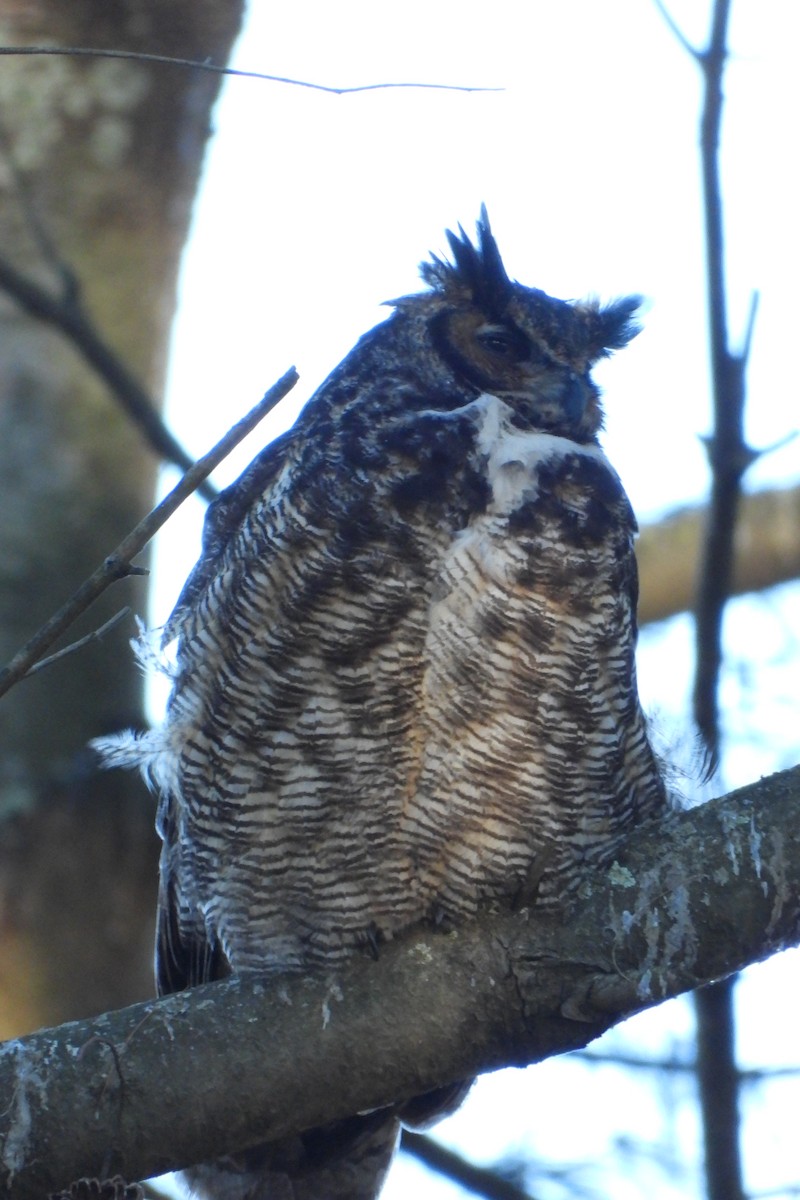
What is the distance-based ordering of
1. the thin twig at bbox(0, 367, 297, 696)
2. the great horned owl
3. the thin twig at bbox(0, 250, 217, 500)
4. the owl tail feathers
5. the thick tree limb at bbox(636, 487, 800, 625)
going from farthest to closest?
the thick tree limb at bbox(636, 487, 800, 625)
the thin twig at bbox(0, 250, 217, 500)
the owl tail feathers
the great horned owl
the thin twig at bbox(0, 367, 297, 696)

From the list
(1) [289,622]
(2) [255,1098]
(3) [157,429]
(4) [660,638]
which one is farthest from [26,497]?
(4) [660,638]

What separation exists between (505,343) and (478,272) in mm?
216

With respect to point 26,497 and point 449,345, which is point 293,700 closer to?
point 449,345

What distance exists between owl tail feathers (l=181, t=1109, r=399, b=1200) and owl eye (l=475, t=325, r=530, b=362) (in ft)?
5.01

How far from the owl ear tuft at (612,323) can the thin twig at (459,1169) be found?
5.57 feet

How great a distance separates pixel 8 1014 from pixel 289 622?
1.25 m

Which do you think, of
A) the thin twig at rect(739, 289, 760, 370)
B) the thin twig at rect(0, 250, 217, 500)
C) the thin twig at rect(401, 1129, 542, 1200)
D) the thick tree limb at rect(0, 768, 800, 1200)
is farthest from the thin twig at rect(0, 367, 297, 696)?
the thin twig at rect(401, 1129, 542, 1200)

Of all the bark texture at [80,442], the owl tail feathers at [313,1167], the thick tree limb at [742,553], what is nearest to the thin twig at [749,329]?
the bark texture at [80,442]

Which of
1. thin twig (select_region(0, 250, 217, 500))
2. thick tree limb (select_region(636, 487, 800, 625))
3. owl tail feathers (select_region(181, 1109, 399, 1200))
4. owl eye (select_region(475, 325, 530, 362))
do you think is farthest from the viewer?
thick tree limb (select_region(636, 487, 800, 625))

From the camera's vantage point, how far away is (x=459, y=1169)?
3.03m

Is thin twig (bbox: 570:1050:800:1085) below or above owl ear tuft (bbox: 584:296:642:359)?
below


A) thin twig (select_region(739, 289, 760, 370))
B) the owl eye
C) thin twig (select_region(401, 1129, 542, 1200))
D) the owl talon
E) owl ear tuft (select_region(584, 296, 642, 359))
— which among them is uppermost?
owl ear tuft (select_region(584, 296, 642, 359))

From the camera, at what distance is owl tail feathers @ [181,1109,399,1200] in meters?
2.91

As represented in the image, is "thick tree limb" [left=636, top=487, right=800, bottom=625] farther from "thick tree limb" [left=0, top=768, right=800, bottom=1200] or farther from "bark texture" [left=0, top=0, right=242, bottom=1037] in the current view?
"thick tree limb" [left=0, top=768, right=800, bottom=1200]
